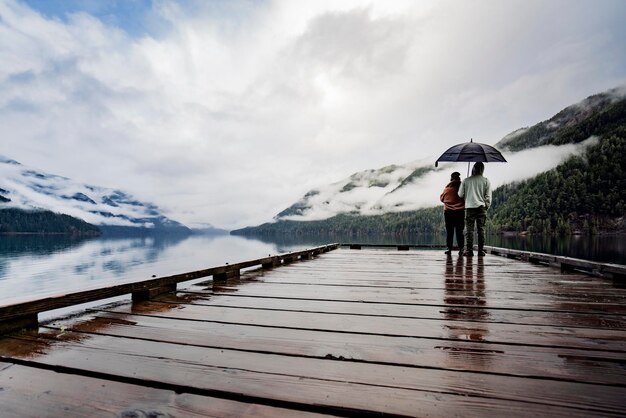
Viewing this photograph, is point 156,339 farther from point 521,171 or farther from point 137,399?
point 521,171

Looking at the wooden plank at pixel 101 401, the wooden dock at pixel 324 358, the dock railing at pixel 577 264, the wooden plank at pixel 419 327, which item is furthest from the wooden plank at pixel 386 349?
the dock railing at pixel 577 264

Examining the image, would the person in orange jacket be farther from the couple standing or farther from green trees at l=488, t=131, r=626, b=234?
green trees at l=488, t=131, r=626, b=234

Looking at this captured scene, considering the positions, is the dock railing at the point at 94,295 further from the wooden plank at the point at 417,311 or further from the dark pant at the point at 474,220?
the dark pant at the point at 474,220

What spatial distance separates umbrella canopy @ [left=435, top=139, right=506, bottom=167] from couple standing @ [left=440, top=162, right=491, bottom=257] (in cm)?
34

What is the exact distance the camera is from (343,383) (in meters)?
1.72

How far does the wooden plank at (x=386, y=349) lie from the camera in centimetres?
188

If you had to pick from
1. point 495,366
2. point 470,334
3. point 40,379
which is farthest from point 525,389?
point 40,379

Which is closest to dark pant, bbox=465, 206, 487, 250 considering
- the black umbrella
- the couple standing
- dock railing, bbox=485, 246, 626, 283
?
the couple standing

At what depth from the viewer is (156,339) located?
2.44 metres

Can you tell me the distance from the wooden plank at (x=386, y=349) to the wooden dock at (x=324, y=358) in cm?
1

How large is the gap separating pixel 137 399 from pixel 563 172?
186740 mm

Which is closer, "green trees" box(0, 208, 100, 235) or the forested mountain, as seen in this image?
Result: the forested mountain

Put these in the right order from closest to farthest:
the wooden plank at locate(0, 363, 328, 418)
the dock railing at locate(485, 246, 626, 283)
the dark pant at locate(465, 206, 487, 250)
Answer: the wooden plank at locate(0, 363, 328, 418), the dock railing at locate(485, 246, 626, 283), the dark pant at locate(465, 206, 487, 250)

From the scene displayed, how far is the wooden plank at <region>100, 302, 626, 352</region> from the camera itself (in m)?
2.37
